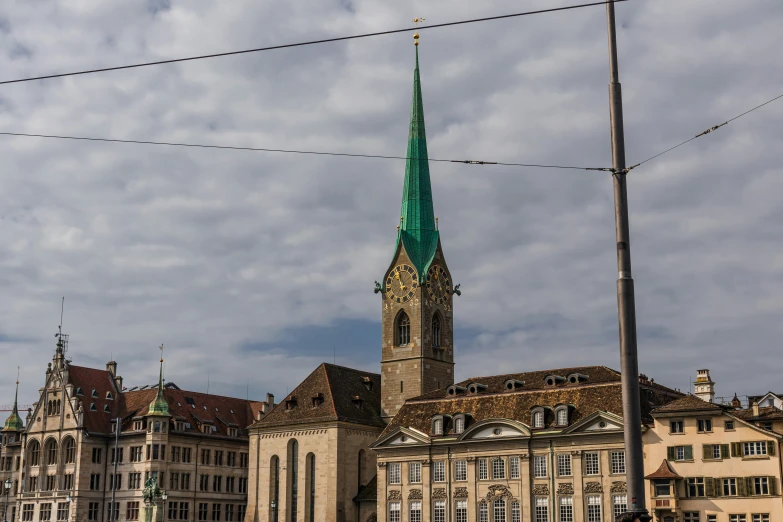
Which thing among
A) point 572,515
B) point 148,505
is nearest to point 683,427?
point 572,515

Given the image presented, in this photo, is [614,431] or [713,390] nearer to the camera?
[614,431]

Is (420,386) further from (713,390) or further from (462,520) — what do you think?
(713,390)

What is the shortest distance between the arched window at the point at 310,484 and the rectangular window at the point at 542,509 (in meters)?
20.8

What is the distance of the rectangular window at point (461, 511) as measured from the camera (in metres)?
66.2

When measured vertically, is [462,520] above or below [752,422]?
below

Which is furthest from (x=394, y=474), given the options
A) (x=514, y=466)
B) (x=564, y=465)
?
(x=564, y=465)

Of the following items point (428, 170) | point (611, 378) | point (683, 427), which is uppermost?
point (428, 170)

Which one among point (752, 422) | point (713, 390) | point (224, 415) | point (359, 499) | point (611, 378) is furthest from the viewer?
point (224, 415)

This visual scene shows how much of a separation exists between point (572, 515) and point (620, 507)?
382 cm

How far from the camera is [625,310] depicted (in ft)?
46.4

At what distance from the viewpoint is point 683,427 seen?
5847 centimetres

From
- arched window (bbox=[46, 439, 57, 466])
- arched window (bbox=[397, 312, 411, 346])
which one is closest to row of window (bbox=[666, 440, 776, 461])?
arched window (bbox=[397, 312, 411, 346])

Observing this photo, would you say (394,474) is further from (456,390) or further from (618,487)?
(618,487)

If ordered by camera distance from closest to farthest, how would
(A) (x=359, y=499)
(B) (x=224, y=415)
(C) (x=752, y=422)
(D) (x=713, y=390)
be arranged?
(C) (x=752, y=422), (D) (x=713, y=390), (A) (x=359, y=499), (B) (x=224, y=415)
